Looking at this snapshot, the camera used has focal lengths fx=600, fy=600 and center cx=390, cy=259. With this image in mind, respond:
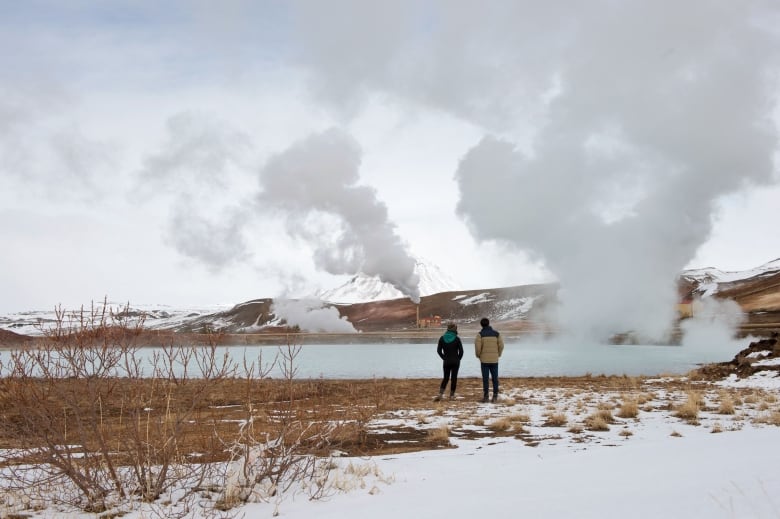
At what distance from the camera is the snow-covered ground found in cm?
403

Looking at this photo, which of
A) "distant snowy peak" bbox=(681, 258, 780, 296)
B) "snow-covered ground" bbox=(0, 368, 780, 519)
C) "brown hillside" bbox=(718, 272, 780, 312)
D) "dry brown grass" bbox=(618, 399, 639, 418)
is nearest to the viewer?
"snow-covered ground" bbox=(0, 368, 780, 519)

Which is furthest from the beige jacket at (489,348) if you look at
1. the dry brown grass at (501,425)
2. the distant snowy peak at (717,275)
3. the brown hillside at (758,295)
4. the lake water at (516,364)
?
the distant snowy peak at (717,275)

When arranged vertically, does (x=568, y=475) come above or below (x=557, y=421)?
above

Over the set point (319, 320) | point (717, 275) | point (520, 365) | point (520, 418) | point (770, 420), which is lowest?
point (520, 365)

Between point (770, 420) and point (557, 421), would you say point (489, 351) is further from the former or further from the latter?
point (770, 420)

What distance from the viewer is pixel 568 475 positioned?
5.25 m

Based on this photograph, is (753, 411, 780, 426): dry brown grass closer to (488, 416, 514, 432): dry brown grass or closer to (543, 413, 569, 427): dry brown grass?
(543, 413, 569, 427): dry brown grass

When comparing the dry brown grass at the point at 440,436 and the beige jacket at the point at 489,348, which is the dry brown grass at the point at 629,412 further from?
the dry brown grass at the point at 440,436

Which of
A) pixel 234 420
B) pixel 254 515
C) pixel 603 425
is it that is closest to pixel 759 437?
pixel 603 425

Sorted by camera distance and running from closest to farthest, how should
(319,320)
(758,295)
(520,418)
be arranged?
(520,418), (758,295), (319,320)

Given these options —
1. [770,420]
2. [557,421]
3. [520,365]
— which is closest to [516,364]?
[520,365]

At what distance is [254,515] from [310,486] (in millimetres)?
671

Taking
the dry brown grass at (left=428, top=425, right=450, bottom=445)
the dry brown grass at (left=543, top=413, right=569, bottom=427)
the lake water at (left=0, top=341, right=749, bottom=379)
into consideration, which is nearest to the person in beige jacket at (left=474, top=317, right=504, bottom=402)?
the dry brown grass at (left=543, top=413, right=569, bottom=427)

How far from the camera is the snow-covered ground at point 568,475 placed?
4.03 meters
